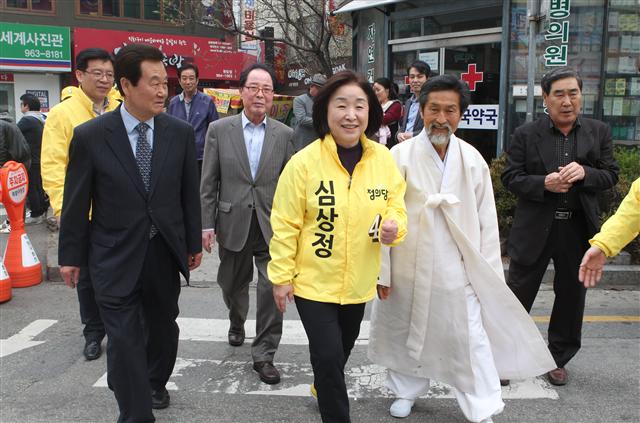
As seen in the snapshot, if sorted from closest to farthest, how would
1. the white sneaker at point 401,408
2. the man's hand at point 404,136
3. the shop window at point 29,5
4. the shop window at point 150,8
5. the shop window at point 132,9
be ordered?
the white sneaker at point 401,408, the man's hand at point 404,136, the shop window at point 29,5, the shop window at point 132,9, the shop window at point 150,8

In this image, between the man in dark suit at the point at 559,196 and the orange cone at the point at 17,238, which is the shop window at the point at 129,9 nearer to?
the orange cone at the point at 17,238

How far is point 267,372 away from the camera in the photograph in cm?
395

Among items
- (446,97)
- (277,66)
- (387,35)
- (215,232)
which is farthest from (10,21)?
(446,97)

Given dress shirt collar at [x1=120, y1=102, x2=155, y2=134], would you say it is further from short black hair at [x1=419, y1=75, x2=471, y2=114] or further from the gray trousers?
short black hair at [x1=419, y1=75, x2=471, y2=114]

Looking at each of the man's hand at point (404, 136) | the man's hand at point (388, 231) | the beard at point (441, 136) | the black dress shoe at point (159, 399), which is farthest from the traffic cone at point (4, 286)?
the beard at point (441, 136)

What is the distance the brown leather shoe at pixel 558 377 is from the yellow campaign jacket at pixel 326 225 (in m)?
1.71

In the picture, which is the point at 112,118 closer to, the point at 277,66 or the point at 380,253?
the point at 380,253

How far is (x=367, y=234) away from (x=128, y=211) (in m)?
1.24

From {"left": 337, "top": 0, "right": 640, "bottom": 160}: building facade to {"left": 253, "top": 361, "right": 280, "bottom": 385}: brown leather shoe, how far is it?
19.8ft

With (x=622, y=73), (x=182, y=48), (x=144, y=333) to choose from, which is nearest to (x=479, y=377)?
(x=144, y=333)

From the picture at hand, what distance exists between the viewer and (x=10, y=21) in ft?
67.3

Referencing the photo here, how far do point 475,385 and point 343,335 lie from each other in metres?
0.75

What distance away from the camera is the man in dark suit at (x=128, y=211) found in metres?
3.05

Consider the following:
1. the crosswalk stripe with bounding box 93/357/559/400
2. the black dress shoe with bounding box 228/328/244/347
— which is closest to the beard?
the crosswalk stripe with bounding box 93/357/559/400
